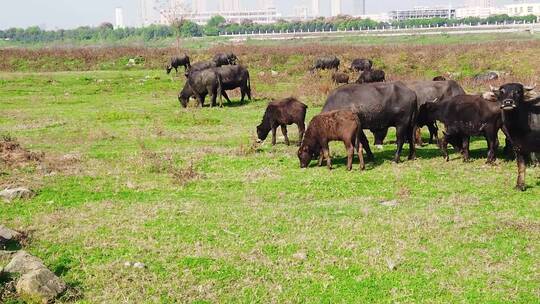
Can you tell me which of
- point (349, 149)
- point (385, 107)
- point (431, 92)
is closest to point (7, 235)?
point (349, 149)

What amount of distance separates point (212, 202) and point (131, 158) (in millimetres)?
4295

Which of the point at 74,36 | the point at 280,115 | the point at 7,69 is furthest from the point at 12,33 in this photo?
the point at 280,115

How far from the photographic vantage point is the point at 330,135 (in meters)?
12.6

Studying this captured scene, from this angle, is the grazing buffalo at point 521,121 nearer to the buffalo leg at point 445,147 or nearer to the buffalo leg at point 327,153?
the buffalo leg at point 445,147

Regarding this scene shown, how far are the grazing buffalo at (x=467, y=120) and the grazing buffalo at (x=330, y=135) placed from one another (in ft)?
7.52

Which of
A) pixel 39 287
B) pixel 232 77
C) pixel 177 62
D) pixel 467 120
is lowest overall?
pixel 39 287

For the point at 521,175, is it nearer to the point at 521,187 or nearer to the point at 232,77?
the point at 521,187

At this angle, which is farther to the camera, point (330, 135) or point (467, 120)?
point (467, 120)

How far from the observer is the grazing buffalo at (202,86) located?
2461 cm

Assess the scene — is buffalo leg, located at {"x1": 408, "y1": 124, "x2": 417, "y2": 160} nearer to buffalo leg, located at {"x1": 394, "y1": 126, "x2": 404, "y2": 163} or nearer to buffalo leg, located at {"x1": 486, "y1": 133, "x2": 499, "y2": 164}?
buffalo leg, located at {"x1": 394, "y1": 126, "x2": 404, "y2": 163}

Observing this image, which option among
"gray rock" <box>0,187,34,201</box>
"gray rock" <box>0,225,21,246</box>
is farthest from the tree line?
"gray rock" <box>0,225,21,246</box>

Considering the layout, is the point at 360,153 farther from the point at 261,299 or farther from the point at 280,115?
the point at 261,299

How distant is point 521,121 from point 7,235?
8.79m

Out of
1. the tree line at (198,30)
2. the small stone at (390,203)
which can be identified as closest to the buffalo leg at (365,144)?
the small stone at (390,203)
